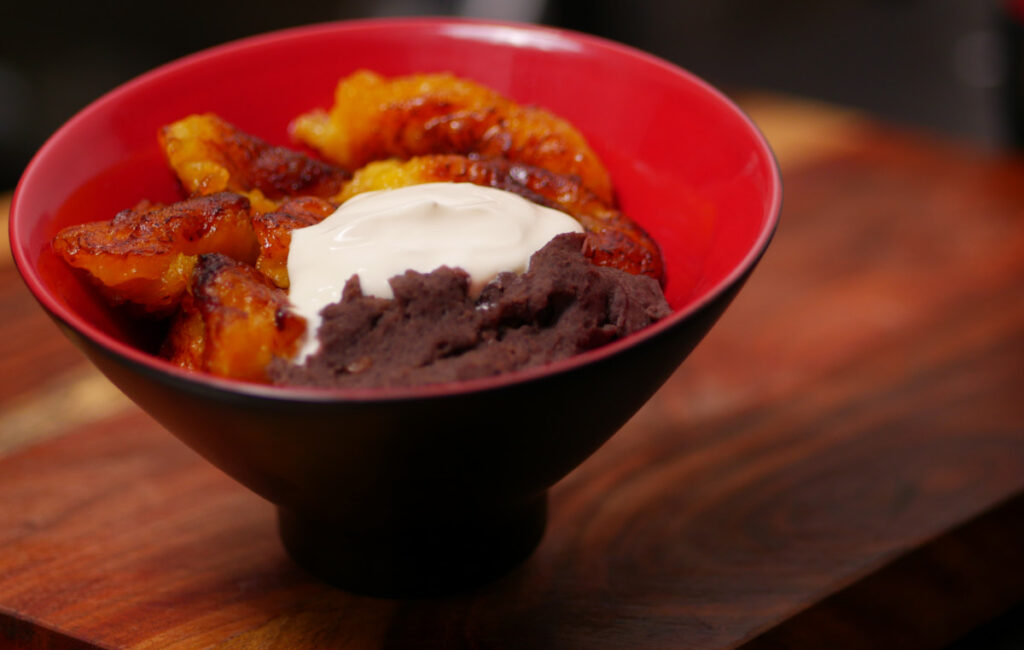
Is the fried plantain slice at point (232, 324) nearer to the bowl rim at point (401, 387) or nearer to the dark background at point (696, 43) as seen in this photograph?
the bowl rim at point (401, 387)

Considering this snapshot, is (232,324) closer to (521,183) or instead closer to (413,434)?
(413,434)

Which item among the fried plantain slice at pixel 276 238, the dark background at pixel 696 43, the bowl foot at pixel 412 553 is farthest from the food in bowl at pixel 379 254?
the dark background at pixel 696 43

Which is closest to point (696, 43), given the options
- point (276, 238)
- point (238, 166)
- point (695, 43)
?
point (695, 43)

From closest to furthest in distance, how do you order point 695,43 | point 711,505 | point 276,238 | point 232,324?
point 232,324 < point 276,238 < point 711,505 < point 695,43

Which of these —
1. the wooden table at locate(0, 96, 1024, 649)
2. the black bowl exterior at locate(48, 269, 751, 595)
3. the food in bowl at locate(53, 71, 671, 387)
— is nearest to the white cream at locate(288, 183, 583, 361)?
the food in bowl at locate(53, 71, 671, 387)

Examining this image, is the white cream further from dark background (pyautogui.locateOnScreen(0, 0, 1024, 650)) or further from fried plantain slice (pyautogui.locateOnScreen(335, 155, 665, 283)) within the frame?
dark background (pyautogui.locateOnScreen(0, 0, 1024, 650))

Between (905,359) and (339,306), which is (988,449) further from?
(339,306)
